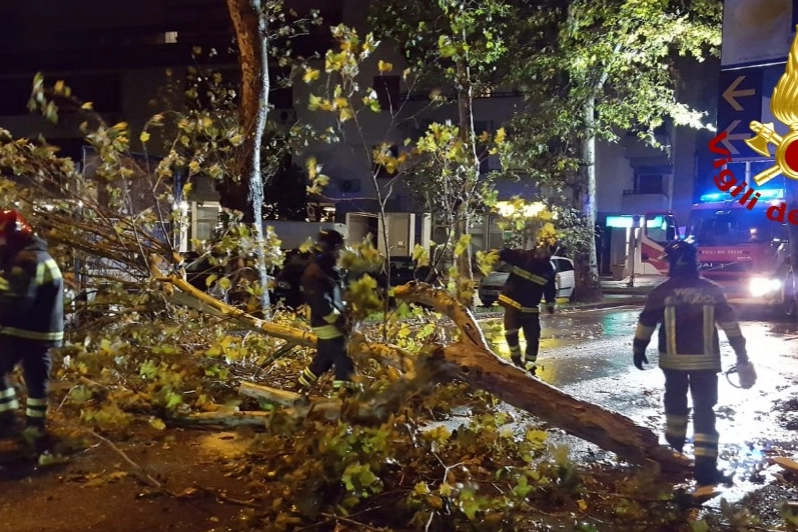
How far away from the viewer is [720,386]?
7.29 metres

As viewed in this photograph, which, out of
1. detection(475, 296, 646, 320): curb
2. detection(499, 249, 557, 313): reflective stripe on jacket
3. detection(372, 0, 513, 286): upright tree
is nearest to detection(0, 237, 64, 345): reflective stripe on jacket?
detection(499, 249, 557, 313): reflective stripe on jacket

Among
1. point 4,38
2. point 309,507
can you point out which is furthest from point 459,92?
point 4,38

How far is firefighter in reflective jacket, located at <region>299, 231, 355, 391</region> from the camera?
550cm

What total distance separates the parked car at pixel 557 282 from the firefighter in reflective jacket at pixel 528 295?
26.2 ft

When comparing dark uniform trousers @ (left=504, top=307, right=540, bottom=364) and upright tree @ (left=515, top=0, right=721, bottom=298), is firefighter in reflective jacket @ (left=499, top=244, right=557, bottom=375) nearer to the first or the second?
dark uniform trousers @ (left=504, top=307, right=540, bottom=364)

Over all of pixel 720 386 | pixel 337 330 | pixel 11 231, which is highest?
pixel 11 231

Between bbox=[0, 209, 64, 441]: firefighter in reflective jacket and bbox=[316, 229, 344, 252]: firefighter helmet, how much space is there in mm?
1894

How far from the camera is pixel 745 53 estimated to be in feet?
18.6

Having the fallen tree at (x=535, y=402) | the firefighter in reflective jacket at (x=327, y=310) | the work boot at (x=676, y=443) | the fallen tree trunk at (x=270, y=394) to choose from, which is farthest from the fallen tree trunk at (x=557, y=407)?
the fallen tree trunk at (x=270, y=394)

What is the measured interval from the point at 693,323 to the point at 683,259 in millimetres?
405

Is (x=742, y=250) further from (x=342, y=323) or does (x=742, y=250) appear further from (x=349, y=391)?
(x=349, y=391)

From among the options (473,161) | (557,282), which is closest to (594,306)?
(557,282)

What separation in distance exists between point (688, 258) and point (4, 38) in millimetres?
34146

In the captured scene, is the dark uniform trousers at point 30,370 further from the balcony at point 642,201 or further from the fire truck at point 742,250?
the balcony at point 642,201
